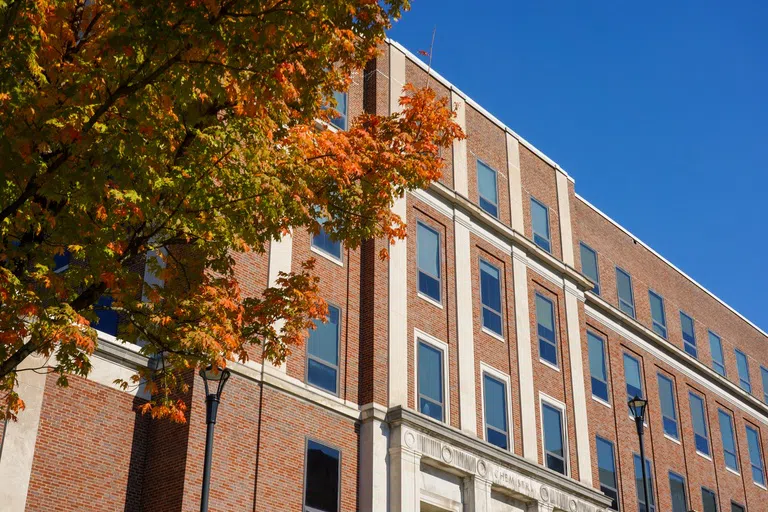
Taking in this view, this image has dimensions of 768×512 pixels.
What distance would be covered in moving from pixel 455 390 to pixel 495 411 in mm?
1992

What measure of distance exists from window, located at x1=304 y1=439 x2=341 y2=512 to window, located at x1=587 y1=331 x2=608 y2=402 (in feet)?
44.6

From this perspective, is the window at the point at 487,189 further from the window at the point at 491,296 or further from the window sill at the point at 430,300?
the window sill at the point at 430,300

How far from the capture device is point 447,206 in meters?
30.3

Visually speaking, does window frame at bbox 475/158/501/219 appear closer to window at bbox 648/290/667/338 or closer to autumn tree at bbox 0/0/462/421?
window at bbox 648/290/667/338

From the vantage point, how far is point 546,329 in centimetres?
3281

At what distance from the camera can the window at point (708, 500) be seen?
38688 millimetres

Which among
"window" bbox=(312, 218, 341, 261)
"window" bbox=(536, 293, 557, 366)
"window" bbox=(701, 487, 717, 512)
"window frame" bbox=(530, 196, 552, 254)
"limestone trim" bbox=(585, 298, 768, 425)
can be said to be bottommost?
"window" bbox=(701, 487, 717, 512)

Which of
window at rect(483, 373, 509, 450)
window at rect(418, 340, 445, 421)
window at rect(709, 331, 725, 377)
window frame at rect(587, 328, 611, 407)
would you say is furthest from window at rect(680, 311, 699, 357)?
window at rect(418, 340, 445, 421)

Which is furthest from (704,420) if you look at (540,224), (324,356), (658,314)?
(324,356)

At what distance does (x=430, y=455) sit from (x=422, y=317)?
4.03 meters

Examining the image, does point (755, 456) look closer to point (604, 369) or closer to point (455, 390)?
point (604, 369)

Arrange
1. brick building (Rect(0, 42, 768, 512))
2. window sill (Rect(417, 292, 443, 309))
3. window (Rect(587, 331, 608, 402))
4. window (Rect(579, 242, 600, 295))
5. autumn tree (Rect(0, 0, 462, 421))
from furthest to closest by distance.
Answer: window (Rect(579, 242, 600, 295)), window (Rect(587, 331, 608, 402)), window sill (Rect(417, 292, 443, 309)), brick building (Rect(0, 42, 768, 512)), autumn tree (Rect(0, 0, 462, 421))

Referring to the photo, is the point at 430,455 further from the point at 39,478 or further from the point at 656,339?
the point at 656,339

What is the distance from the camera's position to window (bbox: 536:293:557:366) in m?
32.3
